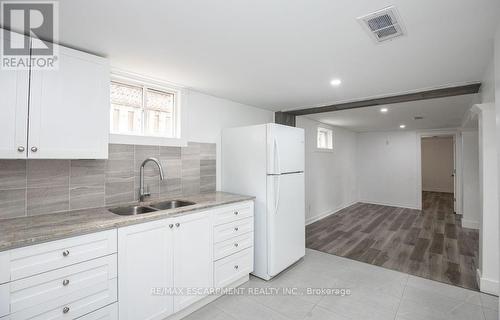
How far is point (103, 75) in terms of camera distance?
2025mm

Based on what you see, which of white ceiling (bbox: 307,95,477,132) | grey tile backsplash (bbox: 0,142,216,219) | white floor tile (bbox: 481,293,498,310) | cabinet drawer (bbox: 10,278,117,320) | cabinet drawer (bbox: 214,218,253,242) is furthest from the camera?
white ceiling (bbox: 307,95,477,132)

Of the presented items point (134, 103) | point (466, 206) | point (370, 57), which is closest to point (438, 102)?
point (370, 57)

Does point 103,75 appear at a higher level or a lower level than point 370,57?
lower

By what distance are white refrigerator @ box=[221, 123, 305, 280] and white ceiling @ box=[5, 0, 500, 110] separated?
0.67m

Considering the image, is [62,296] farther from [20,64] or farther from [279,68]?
[279,68]

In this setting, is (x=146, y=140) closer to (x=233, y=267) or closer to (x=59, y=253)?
(x=59, y=253)

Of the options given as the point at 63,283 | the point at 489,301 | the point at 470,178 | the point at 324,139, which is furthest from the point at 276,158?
the point at 470,178

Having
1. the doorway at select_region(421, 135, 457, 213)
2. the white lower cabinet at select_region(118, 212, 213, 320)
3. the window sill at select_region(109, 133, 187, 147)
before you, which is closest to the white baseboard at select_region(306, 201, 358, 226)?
the white lower cabinet at select_region(118, 212, 213, 320)

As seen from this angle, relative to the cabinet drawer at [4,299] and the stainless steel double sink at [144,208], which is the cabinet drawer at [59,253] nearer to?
the cabinet drawer at [4,299]

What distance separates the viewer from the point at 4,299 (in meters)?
1.29

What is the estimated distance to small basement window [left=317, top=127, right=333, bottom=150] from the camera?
5.79 m

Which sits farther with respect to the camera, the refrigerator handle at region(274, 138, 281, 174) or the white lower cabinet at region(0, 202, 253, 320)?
the refrigerator handle at region(274, 138, 281, 174)

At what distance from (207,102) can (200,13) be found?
181 cm

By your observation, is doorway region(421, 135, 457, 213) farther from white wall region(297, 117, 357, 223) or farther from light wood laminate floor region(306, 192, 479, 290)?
white wall region(297, 117, 357, 223)
